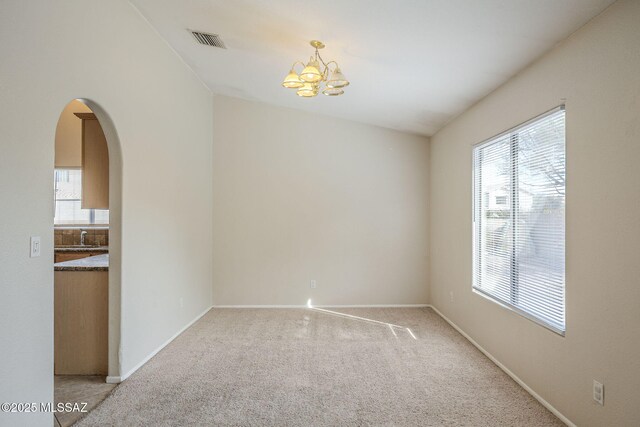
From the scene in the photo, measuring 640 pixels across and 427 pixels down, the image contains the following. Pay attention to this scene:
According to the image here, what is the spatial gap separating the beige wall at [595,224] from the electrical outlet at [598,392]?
32mm

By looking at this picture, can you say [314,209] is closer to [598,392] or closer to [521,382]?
[521,382]

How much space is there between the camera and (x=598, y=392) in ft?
7.63

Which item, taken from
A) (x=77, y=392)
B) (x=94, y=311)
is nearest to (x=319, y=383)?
(x=77, y=392)

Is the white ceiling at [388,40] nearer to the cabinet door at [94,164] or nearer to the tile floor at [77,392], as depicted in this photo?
the cabinet door at [94,164]

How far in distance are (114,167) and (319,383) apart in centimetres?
251

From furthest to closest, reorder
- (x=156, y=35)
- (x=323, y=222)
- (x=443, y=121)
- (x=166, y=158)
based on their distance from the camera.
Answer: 1. (x=323, y=222)
2. (x=443, y=121)
3. (x=166, y=158)
4. (x=156, y=35)

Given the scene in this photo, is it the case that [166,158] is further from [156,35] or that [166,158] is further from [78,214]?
[78,214]

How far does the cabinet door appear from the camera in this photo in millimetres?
4008

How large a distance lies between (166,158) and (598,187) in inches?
152

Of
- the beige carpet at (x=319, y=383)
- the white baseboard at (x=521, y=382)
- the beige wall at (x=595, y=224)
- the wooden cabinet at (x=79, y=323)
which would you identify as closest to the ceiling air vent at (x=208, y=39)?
the wooden cabinet at (x=79, y=323)

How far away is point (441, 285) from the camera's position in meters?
5.49

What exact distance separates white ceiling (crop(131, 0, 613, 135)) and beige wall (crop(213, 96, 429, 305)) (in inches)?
36.9

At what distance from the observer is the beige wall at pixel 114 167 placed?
214 cm

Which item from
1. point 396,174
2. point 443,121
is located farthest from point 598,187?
point 396,174
